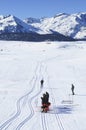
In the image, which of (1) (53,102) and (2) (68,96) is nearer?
(1) (53,102)

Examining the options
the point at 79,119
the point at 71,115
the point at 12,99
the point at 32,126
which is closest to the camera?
the point at 32,126

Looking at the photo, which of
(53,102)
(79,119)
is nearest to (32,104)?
(53,102)

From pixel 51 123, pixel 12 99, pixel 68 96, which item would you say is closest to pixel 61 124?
pixel 51 123

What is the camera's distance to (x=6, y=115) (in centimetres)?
2305

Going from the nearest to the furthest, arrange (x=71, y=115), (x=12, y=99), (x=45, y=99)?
(x=71, y=115) → (x=45, y=99) → (x=12, y=99)

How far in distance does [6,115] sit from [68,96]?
12.6 m

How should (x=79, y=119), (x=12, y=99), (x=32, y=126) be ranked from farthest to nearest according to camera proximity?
(x=12, y=99), (x=79, y=119), (x=32, y=126)

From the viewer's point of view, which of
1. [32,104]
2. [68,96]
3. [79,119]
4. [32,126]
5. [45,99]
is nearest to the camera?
[32,126]

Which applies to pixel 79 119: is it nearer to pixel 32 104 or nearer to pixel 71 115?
pixel 71 115

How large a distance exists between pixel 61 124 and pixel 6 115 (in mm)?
4174

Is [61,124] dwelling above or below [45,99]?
below

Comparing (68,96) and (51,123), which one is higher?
(68,96)

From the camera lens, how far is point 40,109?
25.9m

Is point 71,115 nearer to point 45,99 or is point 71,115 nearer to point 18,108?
point 45,99
